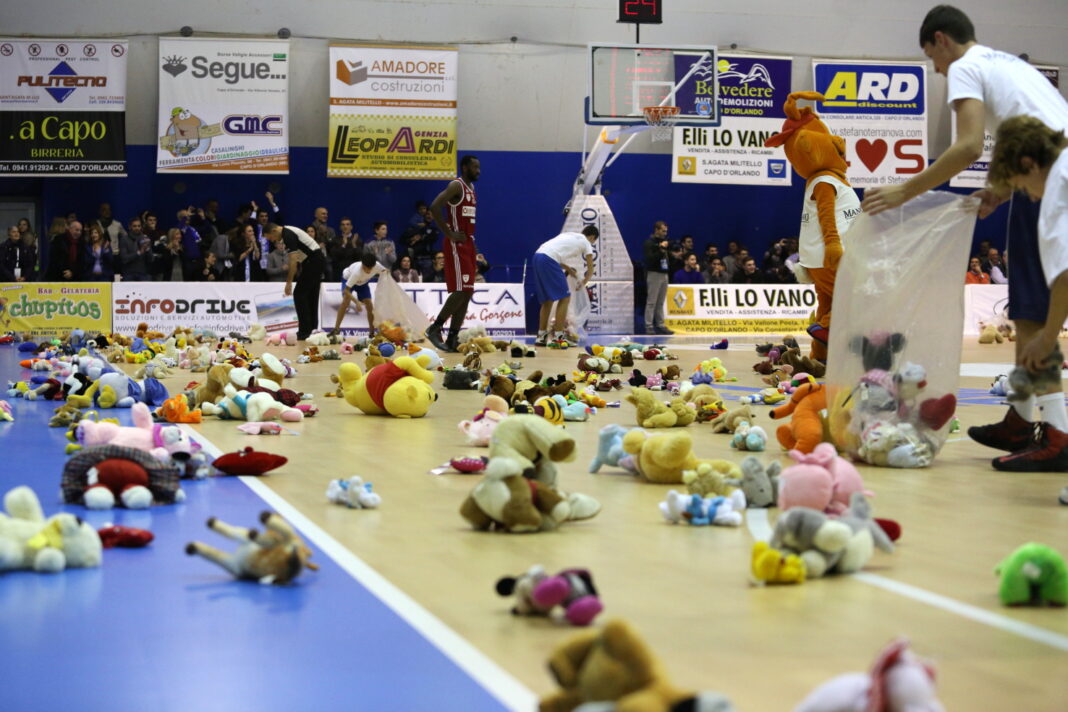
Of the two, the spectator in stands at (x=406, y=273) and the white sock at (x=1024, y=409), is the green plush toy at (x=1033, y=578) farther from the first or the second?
the spectator in stands at (x=406, y=273)

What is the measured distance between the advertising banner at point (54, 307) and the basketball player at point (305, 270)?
323cm

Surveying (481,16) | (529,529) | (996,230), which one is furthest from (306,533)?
(996,230)

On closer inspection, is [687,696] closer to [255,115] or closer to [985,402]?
[985,402]

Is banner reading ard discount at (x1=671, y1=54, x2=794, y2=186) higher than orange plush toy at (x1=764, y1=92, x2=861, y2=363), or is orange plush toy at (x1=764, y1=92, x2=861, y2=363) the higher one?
banner reading ard discount at (x1=671, y1=54, x2=794, y2=186)

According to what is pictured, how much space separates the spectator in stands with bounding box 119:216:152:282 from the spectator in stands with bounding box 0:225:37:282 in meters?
1.30

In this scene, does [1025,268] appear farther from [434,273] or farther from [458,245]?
[434,273]

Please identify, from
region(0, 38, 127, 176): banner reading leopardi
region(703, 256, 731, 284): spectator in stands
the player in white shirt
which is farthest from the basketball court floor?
region(703, 256, 731, 284): spectator in stands

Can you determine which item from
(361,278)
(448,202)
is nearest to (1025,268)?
(448,202)

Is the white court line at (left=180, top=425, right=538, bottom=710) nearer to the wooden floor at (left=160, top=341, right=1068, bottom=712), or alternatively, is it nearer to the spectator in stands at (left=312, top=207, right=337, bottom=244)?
the wooden floor at (left=160, top=341, right=1068, bottom=712)

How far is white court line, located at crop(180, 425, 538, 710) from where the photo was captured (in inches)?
76.2

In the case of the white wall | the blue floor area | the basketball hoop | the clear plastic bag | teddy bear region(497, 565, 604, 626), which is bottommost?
the blue floor area

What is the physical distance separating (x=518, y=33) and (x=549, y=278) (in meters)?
8.23

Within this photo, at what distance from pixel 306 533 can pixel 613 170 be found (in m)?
19.9

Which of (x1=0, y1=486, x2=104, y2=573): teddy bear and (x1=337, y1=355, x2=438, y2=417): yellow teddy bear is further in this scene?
(x1=337, y1=355, x2=438, y2=417): yellow teddy bear
